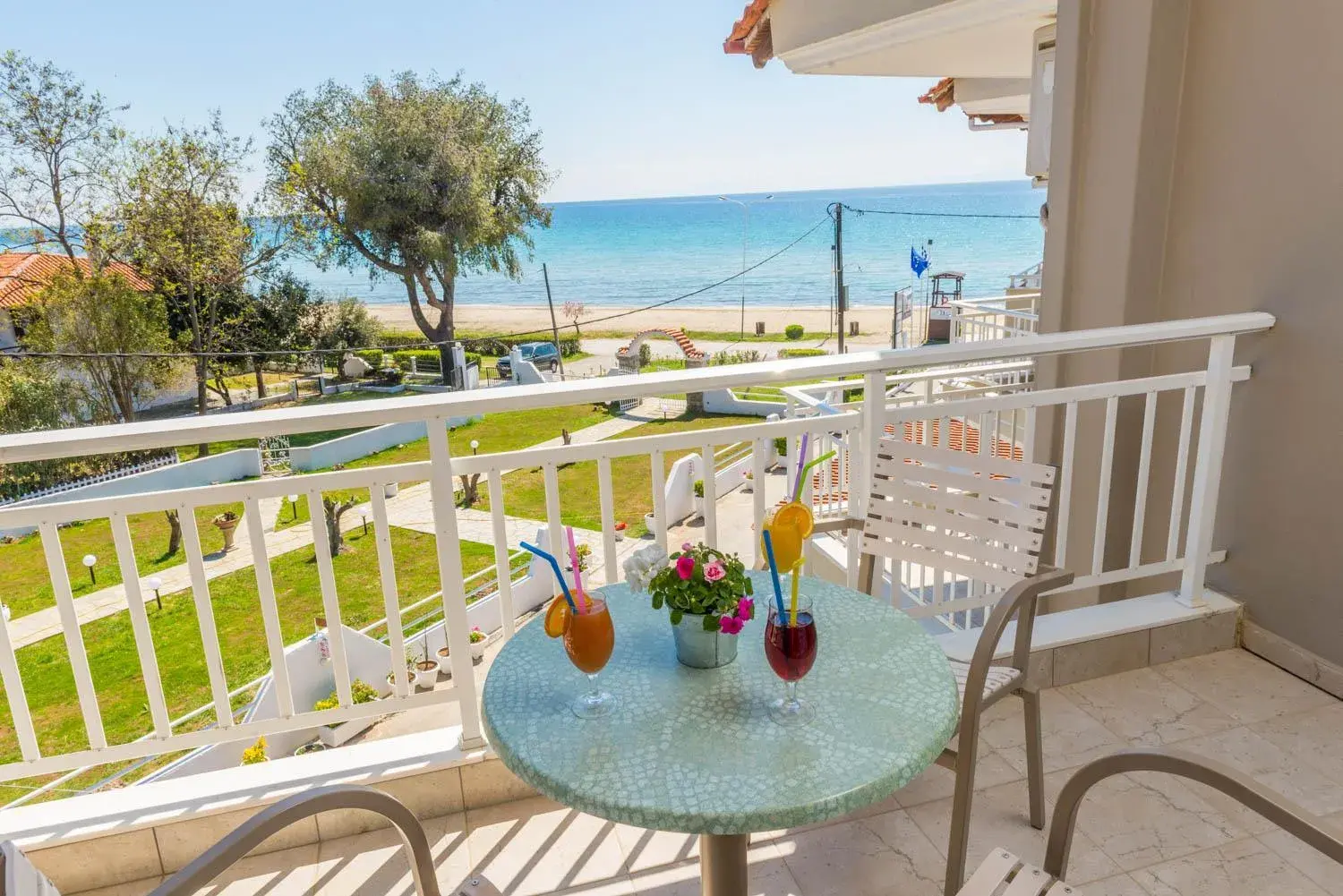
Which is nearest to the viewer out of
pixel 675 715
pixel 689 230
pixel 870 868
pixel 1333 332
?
pixel 675 715

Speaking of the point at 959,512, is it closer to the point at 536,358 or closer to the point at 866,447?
the point at 866,447

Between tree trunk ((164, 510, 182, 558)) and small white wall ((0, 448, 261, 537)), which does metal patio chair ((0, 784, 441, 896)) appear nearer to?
tree trunk ((164, 510, 182, 558))

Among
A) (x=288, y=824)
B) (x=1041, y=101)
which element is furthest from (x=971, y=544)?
(x=1041, y=101)

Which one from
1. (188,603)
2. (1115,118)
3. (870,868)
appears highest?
(1115,118)

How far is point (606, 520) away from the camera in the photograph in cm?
218

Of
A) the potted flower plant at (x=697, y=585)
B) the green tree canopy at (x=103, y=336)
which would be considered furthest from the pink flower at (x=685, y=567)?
the green tree canopy at (x=103, y=336)

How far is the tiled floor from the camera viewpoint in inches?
70.3

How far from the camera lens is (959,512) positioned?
2.00 meters

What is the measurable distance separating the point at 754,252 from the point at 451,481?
177 feet

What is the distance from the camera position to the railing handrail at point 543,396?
5.52ft

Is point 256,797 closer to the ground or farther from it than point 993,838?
farther from it

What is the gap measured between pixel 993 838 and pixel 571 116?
2009 inches

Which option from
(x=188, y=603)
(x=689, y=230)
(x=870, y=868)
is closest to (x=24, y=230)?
(x=188, y=603)

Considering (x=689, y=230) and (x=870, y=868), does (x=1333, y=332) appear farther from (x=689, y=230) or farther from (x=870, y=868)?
(x=689, y=230)
